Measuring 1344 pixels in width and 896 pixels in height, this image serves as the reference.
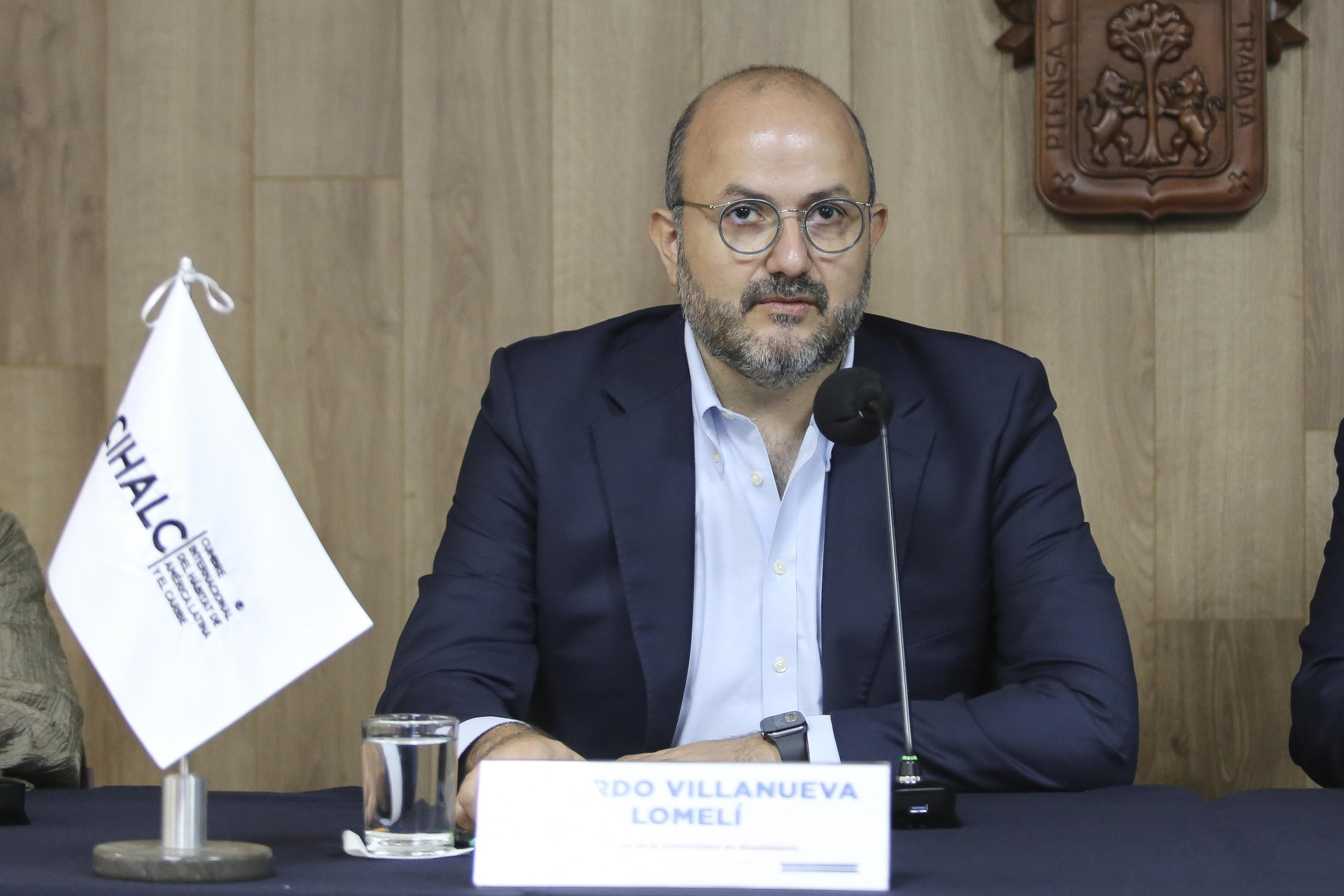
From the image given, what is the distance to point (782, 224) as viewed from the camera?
1806mm

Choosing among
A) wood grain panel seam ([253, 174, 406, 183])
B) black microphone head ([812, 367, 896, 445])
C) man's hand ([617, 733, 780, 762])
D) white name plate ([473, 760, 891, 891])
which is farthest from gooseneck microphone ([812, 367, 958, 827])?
wood grain panel seam ([253, 174, 406, 183])

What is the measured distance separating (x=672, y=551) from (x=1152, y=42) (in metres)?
1.22

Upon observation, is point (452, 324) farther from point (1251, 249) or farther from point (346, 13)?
point (1251, 249)

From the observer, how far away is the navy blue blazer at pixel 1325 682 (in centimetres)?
159

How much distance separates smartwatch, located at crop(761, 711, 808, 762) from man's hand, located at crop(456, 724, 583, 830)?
0.19 metres

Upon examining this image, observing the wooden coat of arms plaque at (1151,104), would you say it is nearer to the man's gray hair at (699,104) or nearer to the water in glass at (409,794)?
the man's gray hair at (699,104)

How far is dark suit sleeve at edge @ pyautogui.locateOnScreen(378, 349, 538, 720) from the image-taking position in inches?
63.0

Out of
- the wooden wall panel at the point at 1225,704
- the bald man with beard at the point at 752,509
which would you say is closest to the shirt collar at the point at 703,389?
the bald man with beard at the point at 752,509

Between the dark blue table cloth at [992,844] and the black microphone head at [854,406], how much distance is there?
351 millimetres

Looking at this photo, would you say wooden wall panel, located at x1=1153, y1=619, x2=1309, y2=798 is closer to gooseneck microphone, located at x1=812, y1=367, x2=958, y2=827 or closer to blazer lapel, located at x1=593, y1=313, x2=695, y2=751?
blazer lapel, located at x1=593, y1=313, x2=695, y2=751

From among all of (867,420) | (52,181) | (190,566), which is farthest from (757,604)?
(52,181)

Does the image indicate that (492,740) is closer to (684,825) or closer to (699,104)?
(684,825)

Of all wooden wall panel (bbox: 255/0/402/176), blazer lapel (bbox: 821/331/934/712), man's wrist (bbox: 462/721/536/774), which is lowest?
man's wrist (bbox: 462/721/536/774)

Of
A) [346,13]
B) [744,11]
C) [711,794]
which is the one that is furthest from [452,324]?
[711,794]
